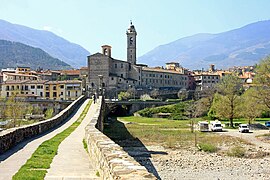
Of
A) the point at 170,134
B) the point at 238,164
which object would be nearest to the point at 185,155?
the point at 238,164

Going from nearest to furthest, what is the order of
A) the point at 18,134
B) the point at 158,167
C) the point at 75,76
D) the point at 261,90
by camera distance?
1. the point at 18,134
2. the point at 158,167
3. the point at 261,90
4. the point at 75,76

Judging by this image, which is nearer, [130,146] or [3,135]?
[3,135]

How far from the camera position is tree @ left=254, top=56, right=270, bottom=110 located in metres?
56.1

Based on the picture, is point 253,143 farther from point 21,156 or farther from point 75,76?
point 75,76

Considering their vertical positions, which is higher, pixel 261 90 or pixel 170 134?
pixel 261 90

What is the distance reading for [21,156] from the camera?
49.7 feet

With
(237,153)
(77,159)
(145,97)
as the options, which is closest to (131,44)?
(145,97)

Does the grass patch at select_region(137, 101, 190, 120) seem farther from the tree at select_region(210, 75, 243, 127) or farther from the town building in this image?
the tree at select_region(210, 75, 243, 127)

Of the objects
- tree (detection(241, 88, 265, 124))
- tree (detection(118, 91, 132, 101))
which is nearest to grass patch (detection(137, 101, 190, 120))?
tree (detection(118, 91, 132, 101))

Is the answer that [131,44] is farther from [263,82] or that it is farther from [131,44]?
[263,82]

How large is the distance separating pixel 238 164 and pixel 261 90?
23712 mm

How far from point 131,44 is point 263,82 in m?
110

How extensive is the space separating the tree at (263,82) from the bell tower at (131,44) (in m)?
104

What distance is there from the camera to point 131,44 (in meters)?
164
